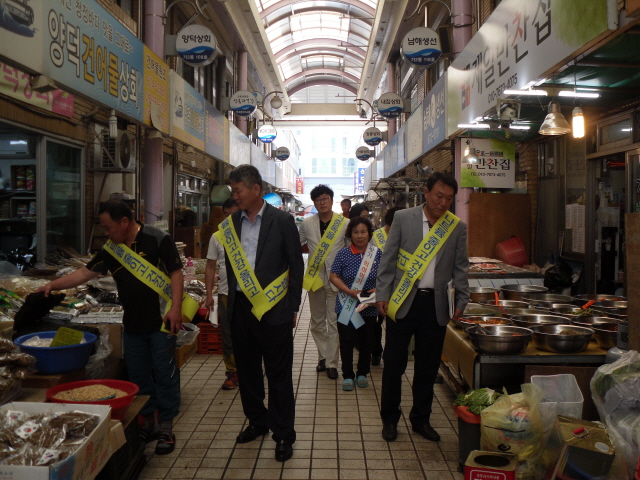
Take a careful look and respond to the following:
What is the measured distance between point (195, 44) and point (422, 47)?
422 cm

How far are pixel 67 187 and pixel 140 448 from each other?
540 centimetres

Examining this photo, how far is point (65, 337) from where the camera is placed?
385cm

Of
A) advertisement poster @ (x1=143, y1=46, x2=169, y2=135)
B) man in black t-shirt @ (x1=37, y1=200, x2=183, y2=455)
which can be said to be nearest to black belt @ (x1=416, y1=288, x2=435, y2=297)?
man in black t-shirt @ (x1=37, y1=200, x2=183, y2=455)

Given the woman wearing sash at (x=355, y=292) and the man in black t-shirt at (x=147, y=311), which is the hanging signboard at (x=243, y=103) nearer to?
the woman wearing sash at (x=355, y=292)

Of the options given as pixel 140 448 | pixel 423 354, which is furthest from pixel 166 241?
pixel 423 354

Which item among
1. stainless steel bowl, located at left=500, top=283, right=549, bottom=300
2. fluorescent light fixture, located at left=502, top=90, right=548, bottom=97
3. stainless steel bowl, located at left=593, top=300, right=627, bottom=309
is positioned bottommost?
stainless steel bowl, located at left=593, top=300, right=627, bottom=309


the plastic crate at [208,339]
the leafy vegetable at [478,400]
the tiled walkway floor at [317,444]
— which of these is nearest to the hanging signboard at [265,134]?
the plastic crate at [208,339]

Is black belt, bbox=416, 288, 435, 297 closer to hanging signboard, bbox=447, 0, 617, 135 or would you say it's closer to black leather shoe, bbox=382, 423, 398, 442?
black leather shoe, bbox=382, 423, 398, 442

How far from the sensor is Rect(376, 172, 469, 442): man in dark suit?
4230 mm

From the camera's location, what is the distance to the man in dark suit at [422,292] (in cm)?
423

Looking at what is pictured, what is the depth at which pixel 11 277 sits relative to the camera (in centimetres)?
593

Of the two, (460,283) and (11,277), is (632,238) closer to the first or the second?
(460,283)

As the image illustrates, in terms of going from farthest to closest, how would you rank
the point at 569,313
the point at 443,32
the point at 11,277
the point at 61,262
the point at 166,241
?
the point at 443,32, the point at 61,262, the point at 11,277, the point at 569,313, the point at 166,241

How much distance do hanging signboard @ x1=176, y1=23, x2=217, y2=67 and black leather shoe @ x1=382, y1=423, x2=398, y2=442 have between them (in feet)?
26.0
